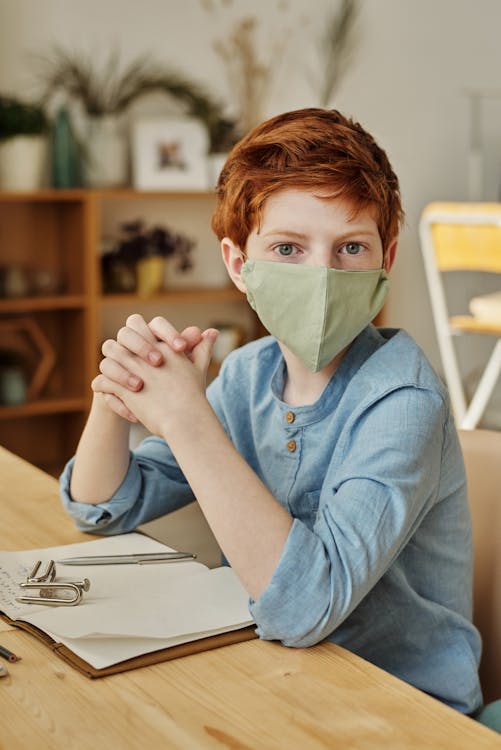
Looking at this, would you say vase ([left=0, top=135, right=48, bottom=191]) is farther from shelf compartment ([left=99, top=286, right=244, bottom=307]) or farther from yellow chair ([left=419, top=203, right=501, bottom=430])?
yellow chair ([left=419, top=203, right=501, bottom=430])

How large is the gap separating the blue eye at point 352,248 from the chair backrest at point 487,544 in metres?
0.36

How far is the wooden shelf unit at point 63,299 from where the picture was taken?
4004 mm

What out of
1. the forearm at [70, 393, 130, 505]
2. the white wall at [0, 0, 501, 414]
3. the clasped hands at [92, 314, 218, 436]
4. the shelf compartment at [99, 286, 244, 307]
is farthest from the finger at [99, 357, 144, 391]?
the white wall at [0, 0, 501, 414]

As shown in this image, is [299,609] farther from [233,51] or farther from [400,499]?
[233,51]

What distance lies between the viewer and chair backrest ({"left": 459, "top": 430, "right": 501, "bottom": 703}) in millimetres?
1289

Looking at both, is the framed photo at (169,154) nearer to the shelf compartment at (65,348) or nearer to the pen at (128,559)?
the shelf compartment at (65,348)

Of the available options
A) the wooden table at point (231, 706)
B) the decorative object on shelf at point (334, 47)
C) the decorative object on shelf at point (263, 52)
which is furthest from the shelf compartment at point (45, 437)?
the wooden table at point (231, 706)

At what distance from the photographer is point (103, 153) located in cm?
408

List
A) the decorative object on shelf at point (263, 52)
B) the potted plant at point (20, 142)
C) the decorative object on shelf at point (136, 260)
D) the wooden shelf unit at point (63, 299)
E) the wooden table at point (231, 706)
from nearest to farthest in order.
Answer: the wooden table at point (231, 706) < the potted plant at point (20, 142) < the wooden shelf unit at point (63, 299) < the decorative object on shelf at point (136, 260) < the decorative object on shelf at point (263, 52)

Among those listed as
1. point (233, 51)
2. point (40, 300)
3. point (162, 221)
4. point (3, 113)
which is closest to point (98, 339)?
point (40, 300)

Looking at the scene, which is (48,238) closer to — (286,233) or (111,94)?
(111,94)

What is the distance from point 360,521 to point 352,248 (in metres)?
0.31

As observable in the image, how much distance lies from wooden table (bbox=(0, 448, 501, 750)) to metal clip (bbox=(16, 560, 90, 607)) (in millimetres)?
65

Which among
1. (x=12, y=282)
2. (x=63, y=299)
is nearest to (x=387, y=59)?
(x=63, y=299)
